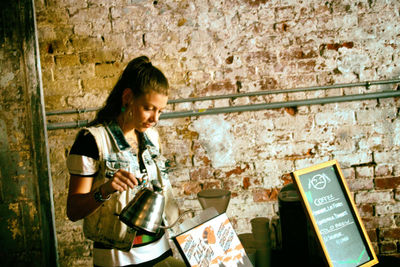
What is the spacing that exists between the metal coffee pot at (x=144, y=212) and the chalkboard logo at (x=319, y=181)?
0.55m

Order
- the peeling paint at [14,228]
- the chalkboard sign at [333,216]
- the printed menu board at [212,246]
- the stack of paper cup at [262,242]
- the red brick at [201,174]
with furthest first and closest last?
the red brick at [201,174] < the peeling paint at [14,228] < the stack of paper cup at [262,242] < the chalkboard sign at [333,216] < the printed menu board at [212,246]

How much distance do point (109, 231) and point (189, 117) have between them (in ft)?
2.69

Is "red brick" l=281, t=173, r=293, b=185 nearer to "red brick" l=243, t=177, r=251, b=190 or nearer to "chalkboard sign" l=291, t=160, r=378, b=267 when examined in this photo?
"red brick" l=243, t=177, r=251, b=190

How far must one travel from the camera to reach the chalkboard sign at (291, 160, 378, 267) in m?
0.97

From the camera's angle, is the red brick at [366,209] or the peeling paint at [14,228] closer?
the peeling paint at [14,228]

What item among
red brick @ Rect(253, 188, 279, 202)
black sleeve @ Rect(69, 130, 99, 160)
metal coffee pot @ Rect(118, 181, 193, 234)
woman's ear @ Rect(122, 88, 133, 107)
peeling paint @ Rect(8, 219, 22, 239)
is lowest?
peeling paint @ Rect(8, 219, 22, 239)

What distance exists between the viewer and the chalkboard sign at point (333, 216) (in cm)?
97

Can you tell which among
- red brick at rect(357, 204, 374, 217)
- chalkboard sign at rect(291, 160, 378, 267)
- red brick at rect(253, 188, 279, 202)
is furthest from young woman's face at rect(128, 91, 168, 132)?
red brick at rect(357, 204, 374, 217)

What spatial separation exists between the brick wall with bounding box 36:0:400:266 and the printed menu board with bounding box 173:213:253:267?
0.74 metres

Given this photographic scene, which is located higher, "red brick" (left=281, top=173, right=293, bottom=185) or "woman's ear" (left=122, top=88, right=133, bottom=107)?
"woman's ear" (left=122, top=88, right=133, bottom=107)

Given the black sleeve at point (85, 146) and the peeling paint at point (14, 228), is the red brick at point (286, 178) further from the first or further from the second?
the peeling paint at point (14, 228)

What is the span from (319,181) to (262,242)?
36 centimetres

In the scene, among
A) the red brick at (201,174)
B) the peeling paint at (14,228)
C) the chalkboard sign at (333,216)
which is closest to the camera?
the chalkboard sign at (333,216)

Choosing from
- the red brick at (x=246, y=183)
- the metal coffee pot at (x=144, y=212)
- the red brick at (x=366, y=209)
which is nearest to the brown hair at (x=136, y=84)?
the metal coffee pot at (x=144, y=212)
